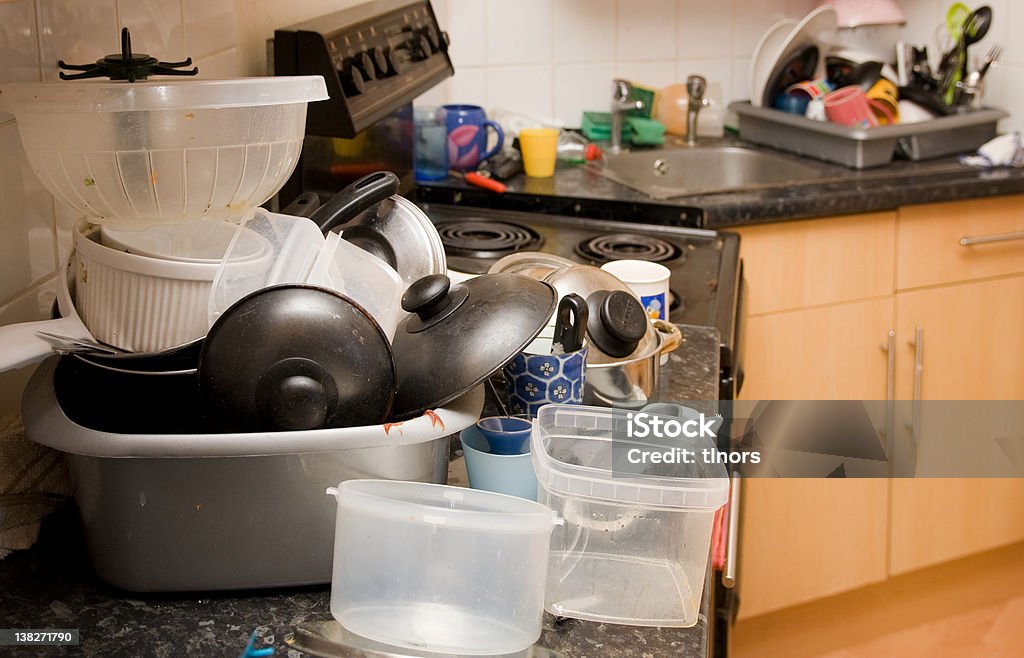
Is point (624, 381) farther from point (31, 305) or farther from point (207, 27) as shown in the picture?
point (207, 27)

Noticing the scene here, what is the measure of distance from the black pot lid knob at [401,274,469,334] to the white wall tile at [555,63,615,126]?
6.05ft

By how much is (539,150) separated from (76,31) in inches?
51.6

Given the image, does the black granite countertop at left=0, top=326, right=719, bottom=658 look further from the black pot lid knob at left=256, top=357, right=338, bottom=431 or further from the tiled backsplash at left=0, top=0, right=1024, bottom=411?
the tiled backsplash at left=0, top=0, right=1024, bottom=411

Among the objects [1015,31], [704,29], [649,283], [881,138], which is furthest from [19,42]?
[1015,31]

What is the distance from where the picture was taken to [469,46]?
2.57 metres

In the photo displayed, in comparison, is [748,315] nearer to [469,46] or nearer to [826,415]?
[826,415]

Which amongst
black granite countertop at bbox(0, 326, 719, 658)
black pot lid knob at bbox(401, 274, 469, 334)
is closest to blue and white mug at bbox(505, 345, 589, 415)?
black pot lid knob at bbox(401, 274, 469, 334)

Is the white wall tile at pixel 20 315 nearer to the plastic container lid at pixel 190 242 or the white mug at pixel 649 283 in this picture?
the plastic container lid at pixel 190 242

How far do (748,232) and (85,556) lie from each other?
4.73 feet

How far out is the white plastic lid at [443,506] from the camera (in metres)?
0.76

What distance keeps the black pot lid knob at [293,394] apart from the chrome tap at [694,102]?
1943 millimetres

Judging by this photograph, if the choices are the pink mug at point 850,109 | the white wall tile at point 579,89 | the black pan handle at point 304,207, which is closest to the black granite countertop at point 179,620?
the black pan handle at point 304,207

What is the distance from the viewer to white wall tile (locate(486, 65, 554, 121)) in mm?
2607

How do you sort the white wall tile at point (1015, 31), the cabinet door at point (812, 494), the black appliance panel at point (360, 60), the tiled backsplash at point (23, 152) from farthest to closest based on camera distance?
the white wall tile at point (1015, 31), the cabinet door at point (812, 494), the black appliance panel at point (360, 60), the tiled backsplash at point (23, 152)
